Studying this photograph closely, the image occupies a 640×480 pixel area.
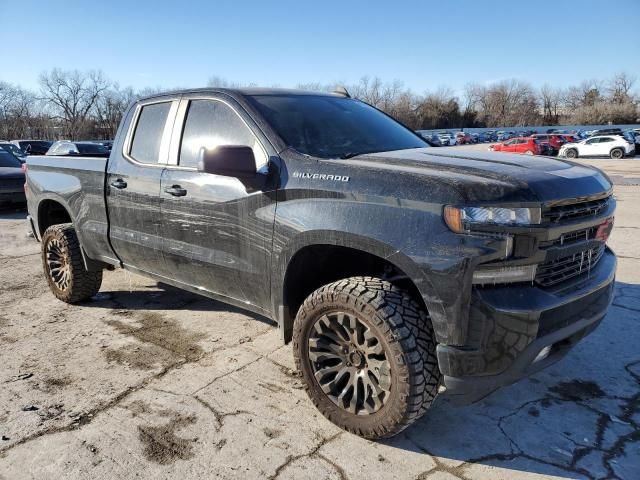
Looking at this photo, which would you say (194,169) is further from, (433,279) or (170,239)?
(433,279)

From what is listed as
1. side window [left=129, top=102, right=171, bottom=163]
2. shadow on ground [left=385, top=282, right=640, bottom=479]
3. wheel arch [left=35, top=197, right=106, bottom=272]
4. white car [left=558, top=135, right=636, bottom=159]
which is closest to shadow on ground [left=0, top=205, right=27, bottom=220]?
wheel arch [left=35, top=197, right=106, bottom=272]

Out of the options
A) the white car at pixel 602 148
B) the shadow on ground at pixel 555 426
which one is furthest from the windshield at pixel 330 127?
the white car at pixel 602 148

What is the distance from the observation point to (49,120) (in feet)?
263

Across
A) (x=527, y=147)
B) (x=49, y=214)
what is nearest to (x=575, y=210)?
(x=49, y=214)

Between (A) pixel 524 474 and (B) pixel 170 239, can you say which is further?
(B) pixel 170 239

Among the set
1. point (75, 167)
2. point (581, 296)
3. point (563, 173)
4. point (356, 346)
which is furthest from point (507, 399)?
point (75, 167)

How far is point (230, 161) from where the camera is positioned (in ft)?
9.25

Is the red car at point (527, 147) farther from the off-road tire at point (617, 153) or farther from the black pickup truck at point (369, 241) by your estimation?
the black pickup truck at point (369, 241)

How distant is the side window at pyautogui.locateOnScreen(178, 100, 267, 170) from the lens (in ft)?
10.4

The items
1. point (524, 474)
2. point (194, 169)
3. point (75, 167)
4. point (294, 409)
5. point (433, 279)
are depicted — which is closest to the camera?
point (433, 279)

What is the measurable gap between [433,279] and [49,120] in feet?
299

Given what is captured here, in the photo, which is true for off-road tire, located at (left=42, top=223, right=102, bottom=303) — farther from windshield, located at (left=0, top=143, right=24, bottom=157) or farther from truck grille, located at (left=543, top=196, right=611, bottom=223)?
windshield, located at (left=0, top=143, right=24, bottom=157)

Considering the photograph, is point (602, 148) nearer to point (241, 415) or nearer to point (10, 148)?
point (10, 148)

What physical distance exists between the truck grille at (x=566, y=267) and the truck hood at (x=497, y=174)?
1.02 feet
